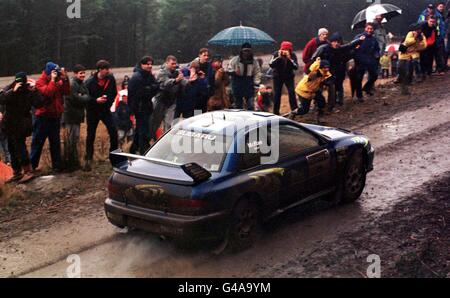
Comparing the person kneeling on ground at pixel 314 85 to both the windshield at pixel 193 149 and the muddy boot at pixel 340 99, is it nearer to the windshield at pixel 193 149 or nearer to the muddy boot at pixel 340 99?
the muddy boot at pixel 340 99

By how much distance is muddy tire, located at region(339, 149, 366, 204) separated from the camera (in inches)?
333

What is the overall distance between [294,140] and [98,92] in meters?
4.51

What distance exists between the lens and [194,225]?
6.35 meters

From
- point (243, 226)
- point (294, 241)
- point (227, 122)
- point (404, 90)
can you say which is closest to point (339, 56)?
point (404, 90)

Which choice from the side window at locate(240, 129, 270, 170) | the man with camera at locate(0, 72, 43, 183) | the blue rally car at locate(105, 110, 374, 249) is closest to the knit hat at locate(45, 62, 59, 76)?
the man with camera at locate(0, 72, 43, 183)

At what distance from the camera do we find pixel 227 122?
24.4ft

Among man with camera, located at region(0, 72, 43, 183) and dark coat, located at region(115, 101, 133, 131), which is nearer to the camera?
man with camera, located at region(0, 72, 43, 183)

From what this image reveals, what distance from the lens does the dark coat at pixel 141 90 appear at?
10.5 m

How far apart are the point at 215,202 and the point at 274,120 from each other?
174 centimetres

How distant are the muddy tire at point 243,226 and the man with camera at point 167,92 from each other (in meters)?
4.59

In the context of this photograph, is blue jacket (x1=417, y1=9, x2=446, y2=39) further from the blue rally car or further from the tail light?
the tail light
